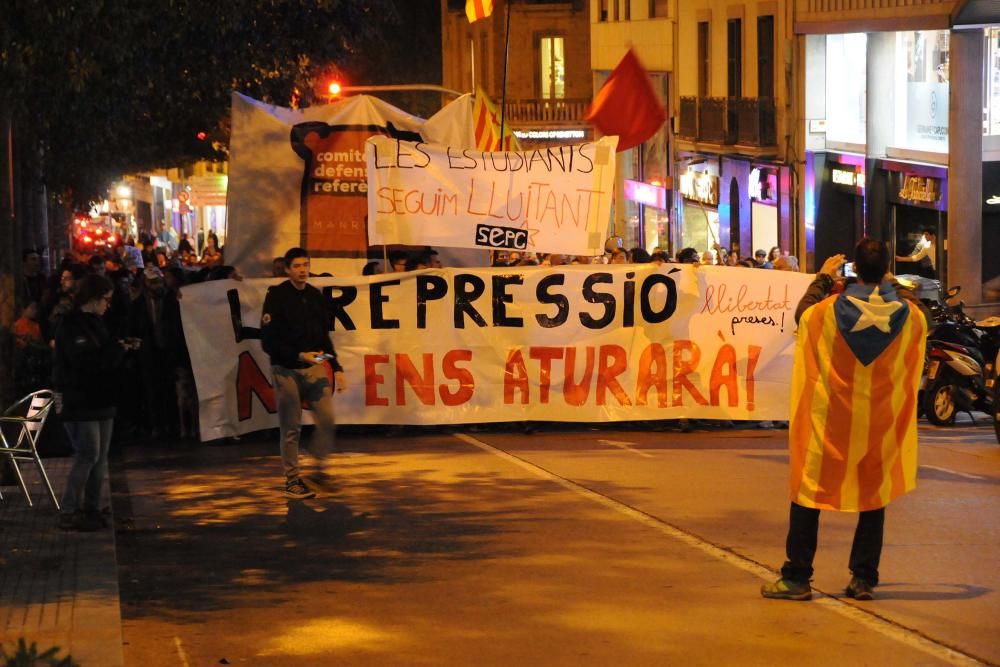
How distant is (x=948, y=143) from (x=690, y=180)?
16.7 m

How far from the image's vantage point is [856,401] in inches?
312

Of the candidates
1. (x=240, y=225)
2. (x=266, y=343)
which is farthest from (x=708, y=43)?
(x=266, y=343)

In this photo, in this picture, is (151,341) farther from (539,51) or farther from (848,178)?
(539,51)

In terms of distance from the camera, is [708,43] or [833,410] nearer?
[833,410]

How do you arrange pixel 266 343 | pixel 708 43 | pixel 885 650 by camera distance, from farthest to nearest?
1. pixel 708 43
2. pixel 266 343
3. pixel 885 650

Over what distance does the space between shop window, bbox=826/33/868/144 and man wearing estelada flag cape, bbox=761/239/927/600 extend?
2508cm

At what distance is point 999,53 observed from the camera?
89.1ft

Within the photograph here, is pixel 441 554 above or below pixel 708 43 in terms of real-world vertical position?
below

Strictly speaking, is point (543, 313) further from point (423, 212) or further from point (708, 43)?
point (708, 43)

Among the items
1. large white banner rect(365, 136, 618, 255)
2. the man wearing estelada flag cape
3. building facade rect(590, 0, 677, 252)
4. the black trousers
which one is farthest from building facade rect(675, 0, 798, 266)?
the black trousers

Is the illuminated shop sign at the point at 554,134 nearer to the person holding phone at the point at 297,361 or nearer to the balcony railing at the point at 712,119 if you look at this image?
the balcony railing at the point at 712,119

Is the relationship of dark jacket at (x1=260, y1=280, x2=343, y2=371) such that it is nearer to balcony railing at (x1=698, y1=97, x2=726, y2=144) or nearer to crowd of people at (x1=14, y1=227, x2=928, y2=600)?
crowd of people at (x1=14, y1=227, x2=928, y2=600)

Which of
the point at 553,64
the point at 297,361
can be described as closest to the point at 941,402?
the point at 297,361

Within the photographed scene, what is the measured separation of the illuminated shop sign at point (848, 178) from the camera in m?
32.3
